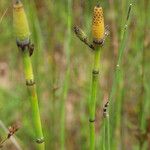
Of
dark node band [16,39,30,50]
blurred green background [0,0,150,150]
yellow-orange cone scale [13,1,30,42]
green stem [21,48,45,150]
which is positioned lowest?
blurred green background [0,0,150,150]

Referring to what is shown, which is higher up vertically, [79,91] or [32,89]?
[32,89]

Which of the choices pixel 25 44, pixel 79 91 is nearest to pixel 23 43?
pixel 25 44

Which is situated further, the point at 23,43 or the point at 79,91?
the point at 79,91

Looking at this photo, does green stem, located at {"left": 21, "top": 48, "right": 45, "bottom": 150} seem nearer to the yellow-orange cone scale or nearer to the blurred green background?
the yellow-orange cone scale

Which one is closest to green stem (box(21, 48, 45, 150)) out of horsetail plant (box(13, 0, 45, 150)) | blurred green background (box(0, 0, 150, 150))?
horsetail plant (box(13, 0, 45, 150))

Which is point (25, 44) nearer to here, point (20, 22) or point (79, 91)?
point (20, 22)

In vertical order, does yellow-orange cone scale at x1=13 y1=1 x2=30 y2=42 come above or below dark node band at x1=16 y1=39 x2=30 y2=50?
above

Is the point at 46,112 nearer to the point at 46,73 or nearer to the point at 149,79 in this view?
the point at 46,73

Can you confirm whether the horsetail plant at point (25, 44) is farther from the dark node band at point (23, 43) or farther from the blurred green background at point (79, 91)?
the blurred green background at point (79, 91)

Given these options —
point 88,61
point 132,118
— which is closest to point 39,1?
point 88,61

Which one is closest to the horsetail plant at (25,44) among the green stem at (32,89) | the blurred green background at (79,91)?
the green stem at (32,89)

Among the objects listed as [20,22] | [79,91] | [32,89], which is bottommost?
[79,91]
